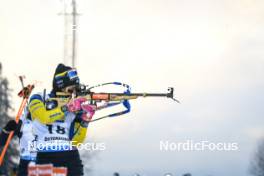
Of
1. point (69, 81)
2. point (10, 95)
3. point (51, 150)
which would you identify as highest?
point (69, 81)

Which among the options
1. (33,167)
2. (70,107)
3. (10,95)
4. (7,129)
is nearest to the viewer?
(33,167)

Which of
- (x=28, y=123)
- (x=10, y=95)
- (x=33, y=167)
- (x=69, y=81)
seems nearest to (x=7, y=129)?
(x=28, y=123)

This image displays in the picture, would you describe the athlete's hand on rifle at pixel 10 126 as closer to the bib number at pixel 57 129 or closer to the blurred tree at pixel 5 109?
the bib number at pixel 57 129

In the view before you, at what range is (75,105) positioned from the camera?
11.1 meters

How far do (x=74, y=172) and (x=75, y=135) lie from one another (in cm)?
47

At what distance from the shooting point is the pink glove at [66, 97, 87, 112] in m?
11.1

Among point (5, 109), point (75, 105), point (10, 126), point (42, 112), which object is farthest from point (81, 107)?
point (5, 109)

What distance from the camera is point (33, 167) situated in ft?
28.6

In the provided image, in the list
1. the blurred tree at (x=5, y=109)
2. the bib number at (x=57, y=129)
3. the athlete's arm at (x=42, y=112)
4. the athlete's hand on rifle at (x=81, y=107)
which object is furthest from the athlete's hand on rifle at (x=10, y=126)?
the blurred tree at (x=5, y=109)

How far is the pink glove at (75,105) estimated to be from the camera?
36.4 ft

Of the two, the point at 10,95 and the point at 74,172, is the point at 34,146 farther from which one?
the point at 10,95

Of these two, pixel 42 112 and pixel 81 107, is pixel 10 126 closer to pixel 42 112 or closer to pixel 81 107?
pixel 42 112

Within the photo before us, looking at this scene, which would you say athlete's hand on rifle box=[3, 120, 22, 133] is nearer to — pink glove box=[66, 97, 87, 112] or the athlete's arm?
the athlete's arm

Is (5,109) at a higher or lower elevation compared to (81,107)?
lower
